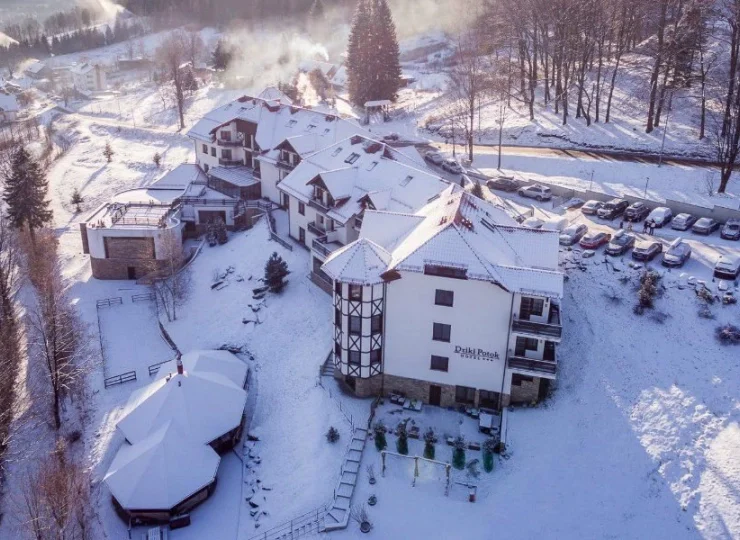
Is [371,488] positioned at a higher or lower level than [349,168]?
lower

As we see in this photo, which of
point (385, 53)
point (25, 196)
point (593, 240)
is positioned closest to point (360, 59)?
point (385, 53)

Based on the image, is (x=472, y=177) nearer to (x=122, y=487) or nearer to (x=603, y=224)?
(x=603, y=224)

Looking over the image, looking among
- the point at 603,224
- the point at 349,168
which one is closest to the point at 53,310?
the point at 349,168

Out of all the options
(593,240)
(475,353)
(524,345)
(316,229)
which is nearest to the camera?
(524,345)

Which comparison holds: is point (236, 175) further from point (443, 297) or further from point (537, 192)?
point (443, 297)

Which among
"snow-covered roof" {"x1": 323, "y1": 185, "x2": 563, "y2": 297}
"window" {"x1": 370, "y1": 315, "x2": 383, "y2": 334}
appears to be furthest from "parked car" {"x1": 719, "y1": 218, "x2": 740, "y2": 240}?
"window" {"x1": 370, "y1": 315, "x2": 383, "y2": 334}

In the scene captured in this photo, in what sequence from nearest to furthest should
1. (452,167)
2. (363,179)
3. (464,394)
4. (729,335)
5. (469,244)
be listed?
(469,244)
(729,335)
(464,394)
(363,179)
(452,167)
